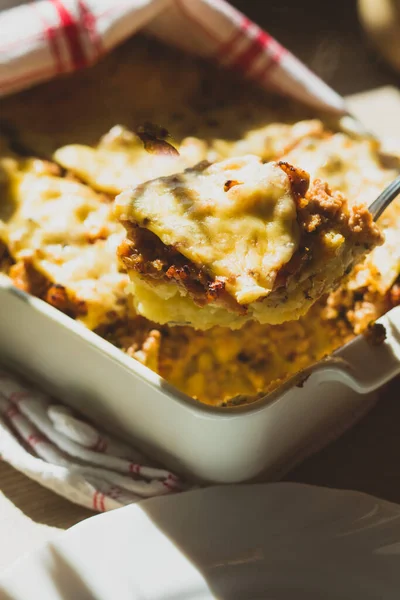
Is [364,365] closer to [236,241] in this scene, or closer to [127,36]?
[236,241]

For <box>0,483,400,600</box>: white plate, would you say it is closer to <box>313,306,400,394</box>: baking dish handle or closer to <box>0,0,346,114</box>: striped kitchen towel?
<box>313,306,400,394</box>: baking dish handle

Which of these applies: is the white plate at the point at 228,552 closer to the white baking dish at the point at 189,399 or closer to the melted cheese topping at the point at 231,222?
the white baking dish at the point at 189,399

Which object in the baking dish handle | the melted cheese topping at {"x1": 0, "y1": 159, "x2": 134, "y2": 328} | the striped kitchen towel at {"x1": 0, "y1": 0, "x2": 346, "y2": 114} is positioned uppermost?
the striped kitchen towel at {"x1": 0, "y1": 0, "x2": 346, "y2": 114}

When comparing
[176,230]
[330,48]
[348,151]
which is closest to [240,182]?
[176,230]

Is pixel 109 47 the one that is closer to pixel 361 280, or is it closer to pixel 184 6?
pixel 184 6

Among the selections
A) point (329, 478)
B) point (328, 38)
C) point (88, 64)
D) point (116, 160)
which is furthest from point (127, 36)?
point (329, 478)

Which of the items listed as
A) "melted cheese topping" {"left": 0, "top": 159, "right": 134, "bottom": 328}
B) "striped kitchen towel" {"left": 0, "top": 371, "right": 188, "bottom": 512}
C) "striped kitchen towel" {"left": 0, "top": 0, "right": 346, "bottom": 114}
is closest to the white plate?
"striped kitchen towel" {"left": 0, "top": 371, "right": 188, "bottom": 512}
